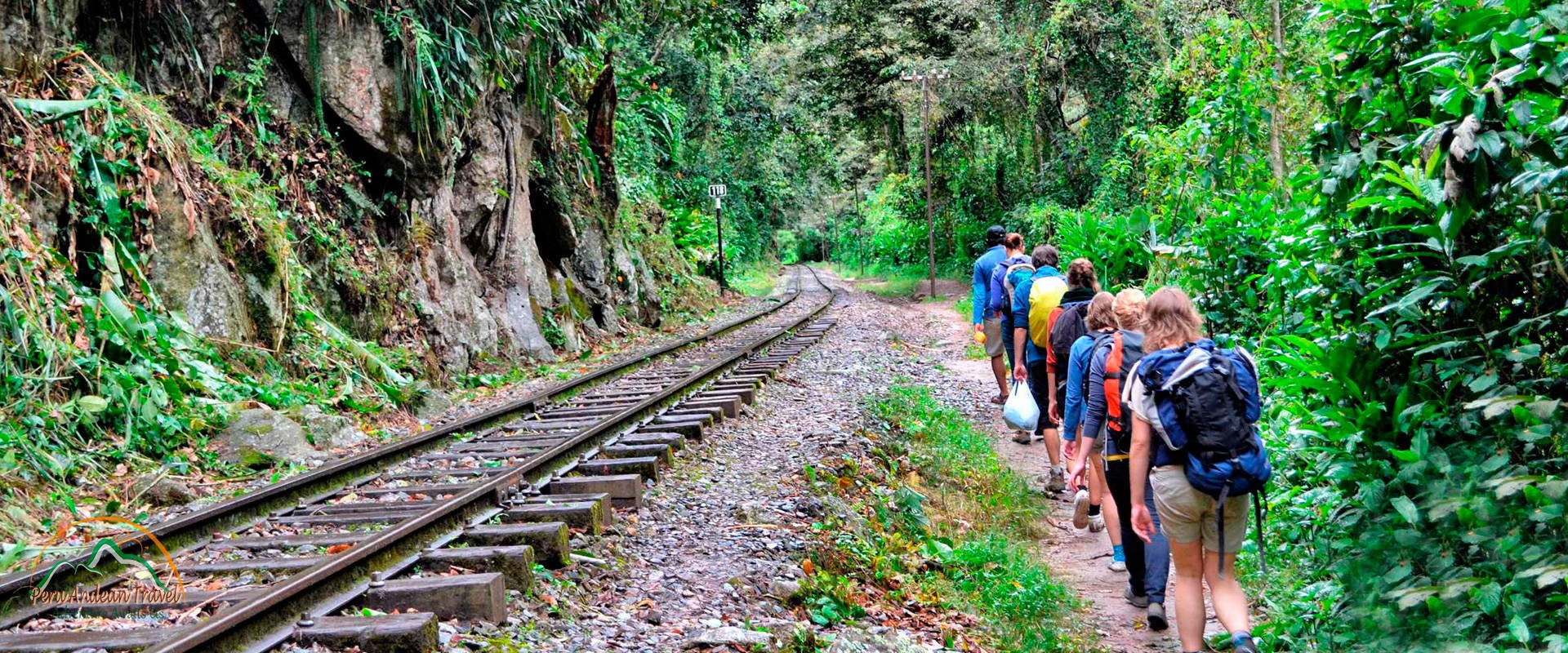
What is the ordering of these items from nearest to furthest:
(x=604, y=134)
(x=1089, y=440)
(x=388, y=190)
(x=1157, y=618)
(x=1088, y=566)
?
(x=1157, y=618), (x=1089, y=440), (x=1088, y=566), (x=388, y=190), (x=604, y=134)

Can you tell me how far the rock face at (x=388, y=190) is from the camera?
971cm

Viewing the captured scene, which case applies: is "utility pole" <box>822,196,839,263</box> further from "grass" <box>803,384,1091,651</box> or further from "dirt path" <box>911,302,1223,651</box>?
"grass" <box>803,384,1091,651</box>

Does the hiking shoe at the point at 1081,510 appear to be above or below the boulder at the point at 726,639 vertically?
below

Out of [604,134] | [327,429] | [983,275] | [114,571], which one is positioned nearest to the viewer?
[114,571]

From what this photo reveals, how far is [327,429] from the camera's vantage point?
8977 millimetres

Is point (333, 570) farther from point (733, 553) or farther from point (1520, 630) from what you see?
point (1520, 630)

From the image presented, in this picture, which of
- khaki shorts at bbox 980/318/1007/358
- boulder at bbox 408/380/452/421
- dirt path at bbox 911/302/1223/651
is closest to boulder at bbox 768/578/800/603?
dirt path at bbox 911/302/1223/651

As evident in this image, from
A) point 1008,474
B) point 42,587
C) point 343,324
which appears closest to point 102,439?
point 42,587

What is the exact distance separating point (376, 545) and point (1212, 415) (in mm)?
3936

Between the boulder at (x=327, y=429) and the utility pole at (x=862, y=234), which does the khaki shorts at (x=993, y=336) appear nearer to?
the boulder at (x=327, y=429)

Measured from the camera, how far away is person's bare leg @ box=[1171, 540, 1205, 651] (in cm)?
445

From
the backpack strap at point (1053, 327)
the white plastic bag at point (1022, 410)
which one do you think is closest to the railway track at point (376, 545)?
the white plastic bag at point (1022, 410)

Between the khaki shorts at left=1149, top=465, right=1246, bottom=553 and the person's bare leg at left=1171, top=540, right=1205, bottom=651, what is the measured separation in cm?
10

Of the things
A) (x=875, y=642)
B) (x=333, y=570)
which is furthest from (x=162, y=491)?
(x=875, y=642)
